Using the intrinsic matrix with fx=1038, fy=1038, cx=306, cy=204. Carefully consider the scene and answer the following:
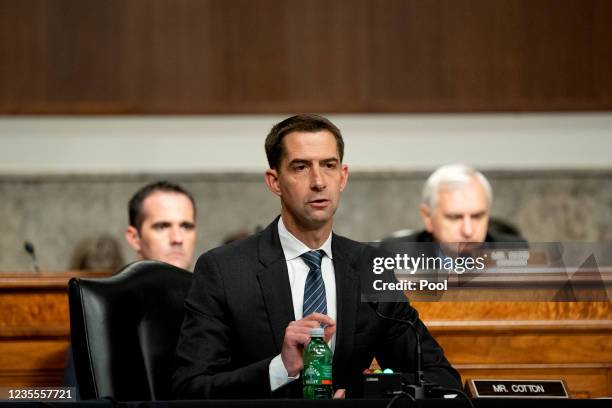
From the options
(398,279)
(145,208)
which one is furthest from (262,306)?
(145,208)

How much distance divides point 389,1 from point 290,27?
2.13 ft

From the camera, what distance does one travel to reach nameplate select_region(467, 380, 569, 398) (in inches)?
90.5

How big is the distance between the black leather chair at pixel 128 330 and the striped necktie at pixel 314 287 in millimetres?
396

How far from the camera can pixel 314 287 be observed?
2705 mm

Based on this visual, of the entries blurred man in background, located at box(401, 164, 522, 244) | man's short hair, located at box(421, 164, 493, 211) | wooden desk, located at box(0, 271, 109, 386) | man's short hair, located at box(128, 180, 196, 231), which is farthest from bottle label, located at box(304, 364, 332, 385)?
man's short hair, located at box(421, 164, 493, 211)

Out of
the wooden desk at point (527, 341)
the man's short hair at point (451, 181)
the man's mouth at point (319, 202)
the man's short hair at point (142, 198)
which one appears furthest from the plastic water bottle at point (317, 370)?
the man's short hair at point (451, 181)

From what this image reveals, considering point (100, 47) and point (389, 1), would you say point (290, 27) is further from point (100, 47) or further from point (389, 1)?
point (100, 47)

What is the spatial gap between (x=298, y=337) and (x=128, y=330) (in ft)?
2.12

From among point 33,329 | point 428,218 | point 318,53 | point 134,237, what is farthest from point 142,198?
point 318,53

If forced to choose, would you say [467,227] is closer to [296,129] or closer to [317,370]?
[296,129]

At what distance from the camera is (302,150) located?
270cm

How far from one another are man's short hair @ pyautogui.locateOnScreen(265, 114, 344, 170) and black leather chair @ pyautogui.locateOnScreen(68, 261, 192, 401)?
47cm

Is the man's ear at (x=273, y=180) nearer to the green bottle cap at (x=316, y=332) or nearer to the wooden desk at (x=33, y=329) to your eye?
the green bottle cap at (x=316, y=332)

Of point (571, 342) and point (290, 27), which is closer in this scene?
point (571, 342)
